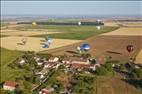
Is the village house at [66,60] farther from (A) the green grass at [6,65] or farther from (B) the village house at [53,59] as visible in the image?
(A) the green grass at [6,65]

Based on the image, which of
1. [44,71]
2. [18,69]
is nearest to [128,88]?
[44,71]

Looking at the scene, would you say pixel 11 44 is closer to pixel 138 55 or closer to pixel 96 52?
pixel 96 52

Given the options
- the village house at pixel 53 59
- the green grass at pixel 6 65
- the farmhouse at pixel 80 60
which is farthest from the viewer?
the village house at pixel 53 59

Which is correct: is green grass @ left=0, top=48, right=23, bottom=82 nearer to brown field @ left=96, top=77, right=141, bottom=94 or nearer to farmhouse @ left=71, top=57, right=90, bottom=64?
farmhouse @ left=71, top=57, right=90, bottom=64

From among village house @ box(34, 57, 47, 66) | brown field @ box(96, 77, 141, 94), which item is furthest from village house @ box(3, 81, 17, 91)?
village house @ box(34, 57, 47, 66)

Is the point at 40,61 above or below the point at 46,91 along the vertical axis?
above

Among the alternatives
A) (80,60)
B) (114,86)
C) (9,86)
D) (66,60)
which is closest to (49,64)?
(66,60)

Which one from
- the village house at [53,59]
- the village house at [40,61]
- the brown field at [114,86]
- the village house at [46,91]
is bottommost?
the village house at [46,91]

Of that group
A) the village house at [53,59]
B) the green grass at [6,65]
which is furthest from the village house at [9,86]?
the village house at [53,59]

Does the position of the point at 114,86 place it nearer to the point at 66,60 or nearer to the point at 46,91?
the point at 46,91

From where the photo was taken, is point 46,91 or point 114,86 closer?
point 46,91
